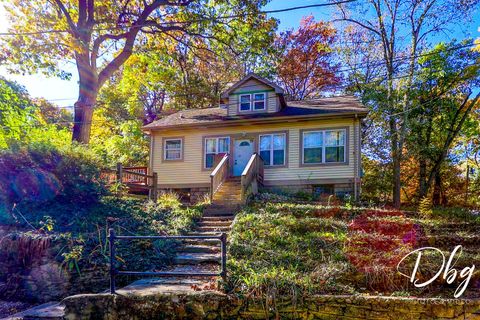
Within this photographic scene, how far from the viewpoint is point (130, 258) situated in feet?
19.1

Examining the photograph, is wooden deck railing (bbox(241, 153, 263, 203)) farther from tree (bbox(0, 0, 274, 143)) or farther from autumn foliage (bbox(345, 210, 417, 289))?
tree (bbox(0, 0, 274, 143))

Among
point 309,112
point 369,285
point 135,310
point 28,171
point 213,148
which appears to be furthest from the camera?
point 213,148

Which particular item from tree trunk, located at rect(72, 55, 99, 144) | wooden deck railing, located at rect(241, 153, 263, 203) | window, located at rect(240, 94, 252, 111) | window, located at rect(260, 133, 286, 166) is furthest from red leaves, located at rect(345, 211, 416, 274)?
tree trunk, located at rect(72, 55, 99, 144)

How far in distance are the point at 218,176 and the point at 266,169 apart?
2845 millimetres

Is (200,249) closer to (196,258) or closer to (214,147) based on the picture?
(196,258)

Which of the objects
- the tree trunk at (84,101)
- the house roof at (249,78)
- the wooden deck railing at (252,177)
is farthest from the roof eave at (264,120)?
the tree trunk at (84,101)

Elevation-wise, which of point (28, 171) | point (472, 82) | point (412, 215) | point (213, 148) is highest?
point (472, 82)

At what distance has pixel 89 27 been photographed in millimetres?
12844

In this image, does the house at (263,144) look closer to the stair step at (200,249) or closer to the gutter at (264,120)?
the gutter at (264,120)

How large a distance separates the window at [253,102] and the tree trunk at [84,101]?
6.16 meters

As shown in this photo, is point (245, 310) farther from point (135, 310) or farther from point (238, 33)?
point (238, 33)

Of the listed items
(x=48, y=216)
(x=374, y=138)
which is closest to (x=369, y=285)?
(x=48, y=216)

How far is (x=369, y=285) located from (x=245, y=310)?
6.77 feet

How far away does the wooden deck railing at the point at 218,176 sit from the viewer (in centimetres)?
1026
